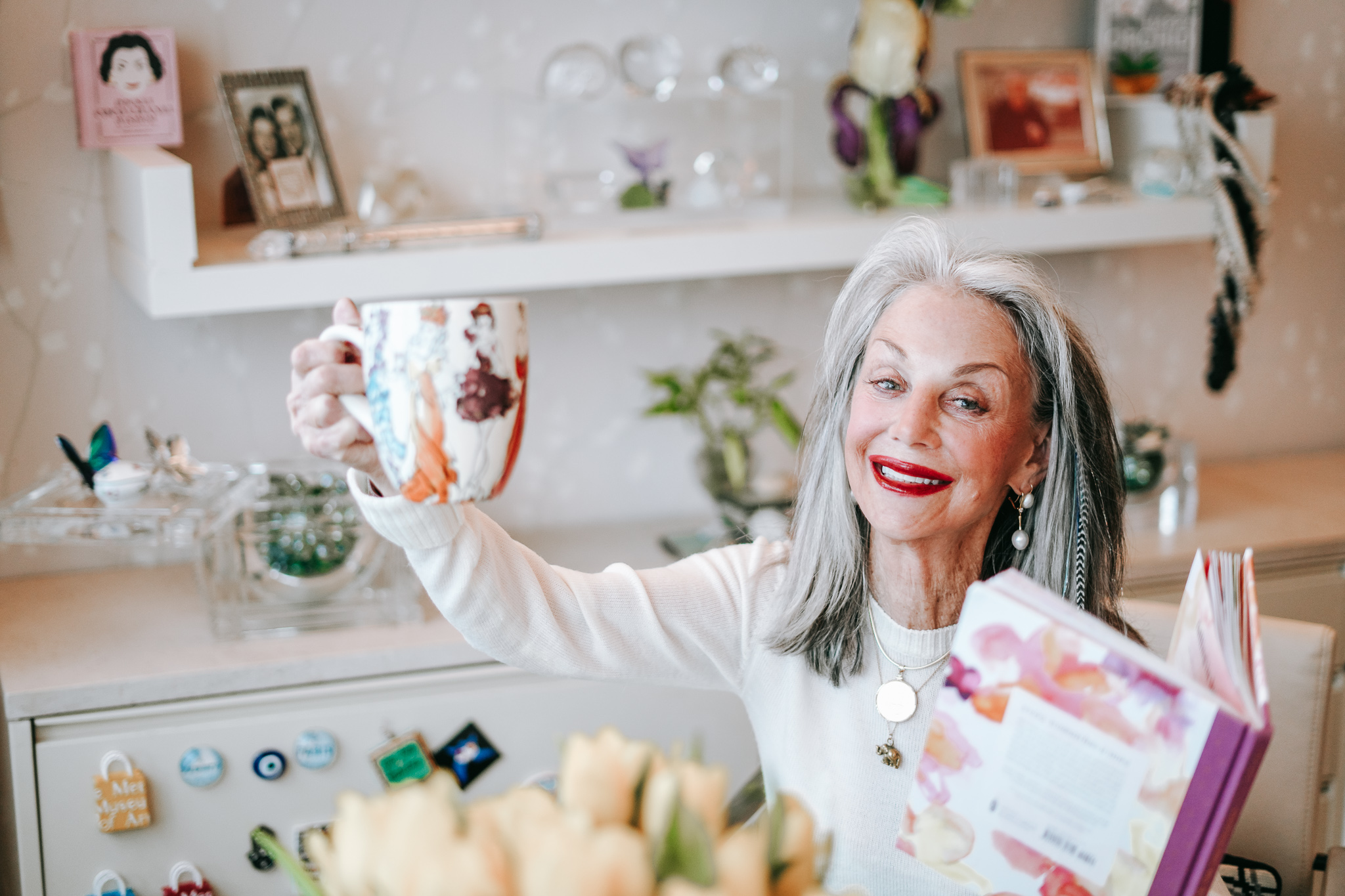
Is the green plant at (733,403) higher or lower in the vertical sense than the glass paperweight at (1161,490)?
higher

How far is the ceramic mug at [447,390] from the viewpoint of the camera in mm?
672

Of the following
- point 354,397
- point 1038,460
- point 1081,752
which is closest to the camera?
point 1081,752

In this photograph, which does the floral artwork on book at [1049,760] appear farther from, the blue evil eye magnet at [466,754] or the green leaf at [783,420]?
the green leaf at [783,420]

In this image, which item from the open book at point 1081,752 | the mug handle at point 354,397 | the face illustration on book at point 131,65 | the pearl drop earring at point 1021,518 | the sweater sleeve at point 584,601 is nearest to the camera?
the open book at point 1081,752

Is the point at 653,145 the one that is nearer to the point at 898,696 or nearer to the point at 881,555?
the point at 881,555

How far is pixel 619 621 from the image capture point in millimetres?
1214

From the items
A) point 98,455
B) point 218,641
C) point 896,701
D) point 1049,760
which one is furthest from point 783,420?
point 1049,760

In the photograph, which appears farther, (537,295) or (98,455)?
(537,295)

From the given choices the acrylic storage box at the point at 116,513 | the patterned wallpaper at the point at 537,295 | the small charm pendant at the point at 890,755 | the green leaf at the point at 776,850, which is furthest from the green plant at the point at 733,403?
the green leaf at the point at 776,850

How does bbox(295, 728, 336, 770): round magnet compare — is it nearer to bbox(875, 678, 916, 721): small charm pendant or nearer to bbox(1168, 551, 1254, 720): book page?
bbox(875, 678, 916, 721): small charm pendant

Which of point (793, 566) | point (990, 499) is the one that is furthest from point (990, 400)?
point (793, 566)

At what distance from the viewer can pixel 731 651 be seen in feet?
4.28

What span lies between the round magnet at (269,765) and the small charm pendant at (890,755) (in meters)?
0.89

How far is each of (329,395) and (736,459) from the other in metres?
1.22
